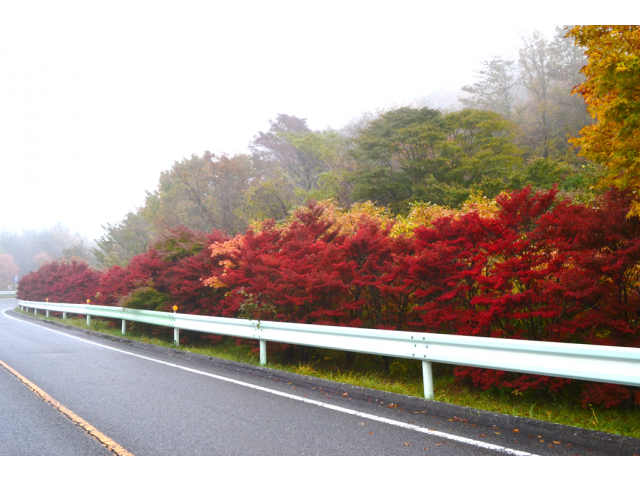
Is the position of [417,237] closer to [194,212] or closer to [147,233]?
[194,212]

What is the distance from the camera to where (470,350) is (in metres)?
4.47

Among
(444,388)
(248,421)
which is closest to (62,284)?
(248,421)

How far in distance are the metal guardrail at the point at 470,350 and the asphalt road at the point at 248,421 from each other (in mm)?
484

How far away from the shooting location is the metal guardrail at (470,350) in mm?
3529

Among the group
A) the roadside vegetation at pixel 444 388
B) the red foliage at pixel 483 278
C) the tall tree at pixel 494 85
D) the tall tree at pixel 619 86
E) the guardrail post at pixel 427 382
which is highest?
the tall tree at pixel 494 85

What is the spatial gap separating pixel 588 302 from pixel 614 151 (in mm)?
2045

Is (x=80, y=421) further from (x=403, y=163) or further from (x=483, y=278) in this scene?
(x=403, y=163)

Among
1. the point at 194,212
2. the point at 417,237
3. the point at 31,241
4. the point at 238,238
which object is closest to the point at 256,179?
the point at 194,212

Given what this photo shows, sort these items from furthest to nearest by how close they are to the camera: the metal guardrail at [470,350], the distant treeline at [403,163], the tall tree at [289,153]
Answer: the tall tree at [289,153]
the distant treeline at [403,163]
the metal guardrail at [470,350]

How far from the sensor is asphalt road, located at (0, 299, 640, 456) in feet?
11.8

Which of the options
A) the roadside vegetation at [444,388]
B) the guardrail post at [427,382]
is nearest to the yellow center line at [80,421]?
the roadside vegetation at [444,388]

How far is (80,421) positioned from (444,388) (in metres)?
4.35

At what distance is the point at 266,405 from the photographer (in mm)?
4957

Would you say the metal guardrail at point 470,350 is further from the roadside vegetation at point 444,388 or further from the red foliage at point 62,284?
the red foliage at point 62,284
